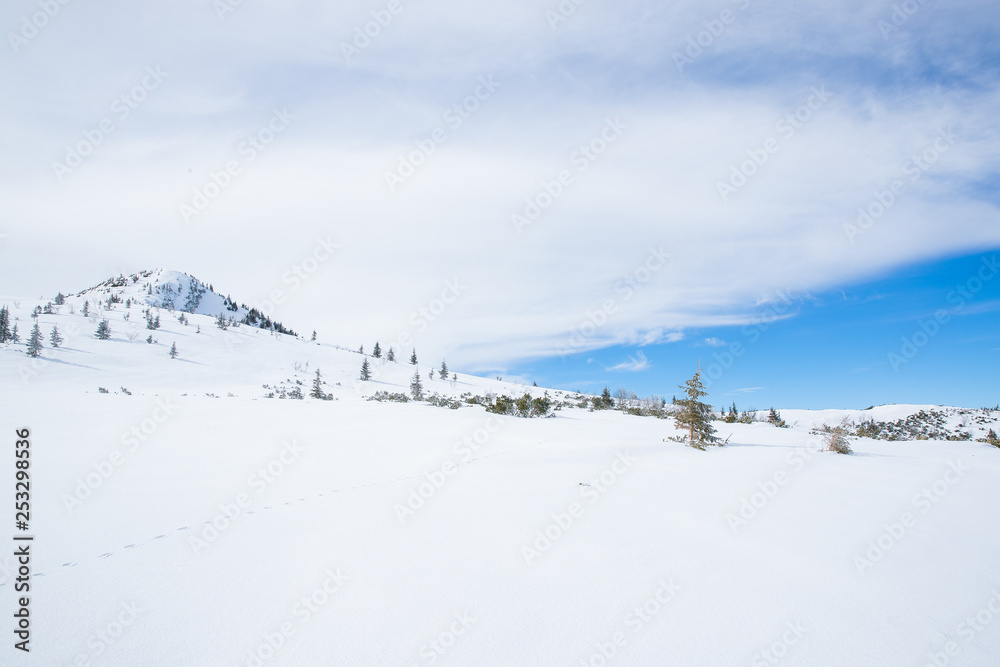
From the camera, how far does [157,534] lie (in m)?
3.93

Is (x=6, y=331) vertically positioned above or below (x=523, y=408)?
above

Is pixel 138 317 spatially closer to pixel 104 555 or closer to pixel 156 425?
pixel 156 425

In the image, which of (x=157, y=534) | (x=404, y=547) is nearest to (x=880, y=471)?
(x=404, y=547)

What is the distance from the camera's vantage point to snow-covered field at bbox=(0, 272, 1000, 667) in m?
2.52

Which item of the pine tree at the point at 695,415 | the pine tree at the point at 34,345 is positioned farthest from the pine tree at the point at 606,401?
the pine tree at the point at 34,345

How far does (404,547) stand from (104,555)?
245cm

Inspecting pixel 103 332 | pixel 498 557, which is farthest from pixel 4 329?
pixel 498 557

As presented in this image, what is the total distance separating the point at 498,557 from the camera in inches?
142

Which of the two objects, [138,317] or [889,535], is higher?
[138,317]

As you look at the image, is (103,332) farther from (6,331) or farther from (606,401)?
(606,401)

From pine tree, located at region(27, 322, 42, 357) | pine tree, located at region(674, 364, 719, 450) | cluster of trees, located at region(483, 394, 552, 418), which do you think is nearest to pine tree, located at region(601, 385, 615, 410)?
cluster of trees, located at region(483, 394, 552, 418)

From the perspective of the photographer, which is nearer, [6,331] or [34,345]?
[34,345]

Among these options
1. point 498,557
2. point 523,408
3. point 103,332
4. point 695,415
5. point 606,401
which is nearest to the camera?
point 498,557

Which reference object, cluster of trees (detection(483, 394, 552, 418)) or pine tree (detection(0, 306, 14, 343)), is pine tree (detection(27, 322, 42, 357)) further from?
cluster of trees (detection(483, 394, 552, 418))
